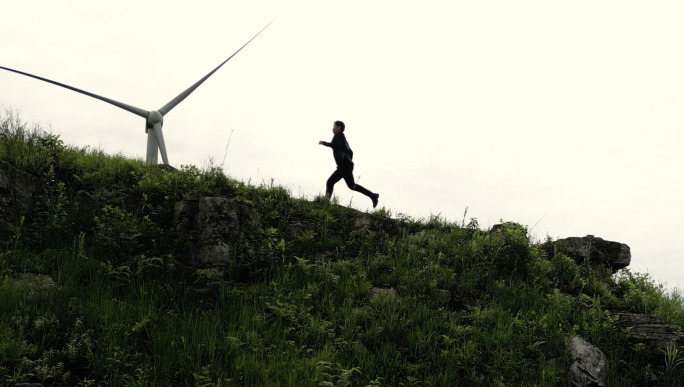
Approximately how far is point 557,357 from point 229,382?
189 inches

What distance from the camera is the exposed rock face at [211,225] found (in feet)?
27.2

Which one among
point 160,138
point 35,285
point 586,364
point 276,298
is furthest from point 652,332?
point 160,138

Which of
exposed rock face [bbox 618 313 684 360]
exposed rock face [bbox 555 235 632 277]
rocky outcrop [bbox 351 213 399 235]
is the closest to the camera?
exposed rock face [bbox 618 313 684 360]

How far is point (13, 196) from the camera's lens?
27.4 feet

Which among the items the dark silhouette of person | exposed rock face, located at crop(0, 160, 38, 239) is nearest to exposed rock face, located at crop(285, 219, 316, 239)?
the dark silhouette of person

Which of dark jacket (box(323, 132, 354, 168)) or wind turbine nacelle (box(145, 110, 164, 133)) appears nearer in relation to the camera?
dark jacket (box(323, 132, 354, 168))

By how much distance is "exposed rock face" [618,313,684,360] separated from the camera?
25.3ft

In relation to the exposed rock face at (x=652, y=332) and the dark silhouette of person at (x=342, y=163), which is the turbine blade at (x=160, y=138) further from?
the exposed rock face at (x=652, y=332)

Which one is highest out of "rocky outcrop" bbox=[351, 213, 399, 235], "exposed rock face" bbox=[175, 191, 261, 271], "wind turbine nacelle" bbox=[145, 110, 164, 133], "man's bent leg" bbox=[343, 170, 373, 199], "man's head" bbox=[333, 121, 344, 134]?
"wind turbine nacelle" bbox=[145, 110, 164, 133]

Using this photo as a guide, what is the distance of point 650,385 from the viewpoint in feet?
23.6

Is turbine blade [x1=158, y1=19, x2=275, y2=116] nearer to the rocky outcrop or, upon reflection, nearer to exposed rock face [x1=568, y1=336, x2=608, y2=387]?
the rocky outcrop

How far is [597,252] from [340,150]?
6.32 m

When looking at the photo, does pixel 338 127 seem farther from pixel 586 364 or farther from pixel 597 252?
pixel 586 364

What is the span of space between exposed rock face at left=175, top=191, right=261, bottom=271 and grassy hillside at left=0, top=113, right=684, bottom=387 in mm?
218
